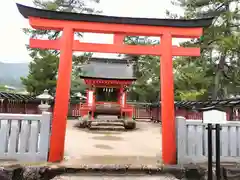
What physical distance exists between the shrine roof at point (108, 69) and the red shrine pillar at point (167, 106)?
940cm

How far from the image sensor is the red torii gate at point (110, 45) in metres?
5.10

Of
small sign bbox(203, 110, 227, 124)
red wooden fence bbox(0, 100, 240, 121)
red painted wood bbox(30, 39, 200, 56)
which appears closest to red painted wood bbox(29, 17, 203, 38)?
red painted wood bbox(30, 39, 200, 56)

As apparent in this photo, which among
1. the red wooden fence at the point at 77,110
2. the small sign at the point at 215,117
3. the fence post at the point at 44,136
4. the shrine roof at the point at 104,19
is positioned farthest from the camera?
the red wooden fence at the point at 77,110

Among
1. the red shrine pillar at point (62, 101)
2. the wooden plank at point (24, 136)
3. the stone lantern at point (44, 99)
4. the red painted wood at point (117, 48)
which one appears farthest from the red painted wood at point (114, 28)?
the stone lantern at point (44, 99)

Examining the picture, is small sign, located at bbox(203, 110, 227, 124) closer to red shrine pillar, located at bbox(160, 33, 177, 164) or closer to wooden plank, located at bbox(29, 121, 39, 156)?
red shrine pillar, located at bbox(160, 33, 177, 164)

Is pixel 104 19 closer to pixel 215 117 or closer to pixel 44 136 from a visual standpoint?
pixel 44 136

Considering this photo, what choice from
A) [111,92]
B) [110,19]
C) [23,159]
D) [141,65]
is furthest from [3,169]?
[141,65]

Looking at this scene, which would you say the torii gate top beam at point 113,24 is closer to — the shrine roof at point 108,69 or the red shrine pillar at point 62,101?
the red shrine pillar at point 62,101

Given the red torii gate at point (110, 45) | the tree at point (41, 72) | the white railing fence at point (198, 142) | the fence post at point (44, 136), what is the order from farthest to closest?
the tree at point (41, 72) → the red torii gate at point (110, 45) → the white railing fence at point (198, 142) → the fence post at point (44, 136)

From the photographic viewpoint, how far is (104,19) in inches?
214

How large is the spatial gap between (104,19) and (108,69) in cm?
1260

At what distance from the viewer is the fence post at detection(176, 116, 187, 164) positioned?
16.3 ft

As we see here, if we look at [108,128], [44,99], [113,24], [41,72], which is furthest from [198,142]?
[41,72]

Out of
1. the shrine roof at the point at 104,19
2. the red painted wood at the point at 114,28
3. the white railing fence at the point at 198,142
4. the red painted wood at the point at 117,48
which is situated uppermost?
the shrine roof at the point at 104,19
